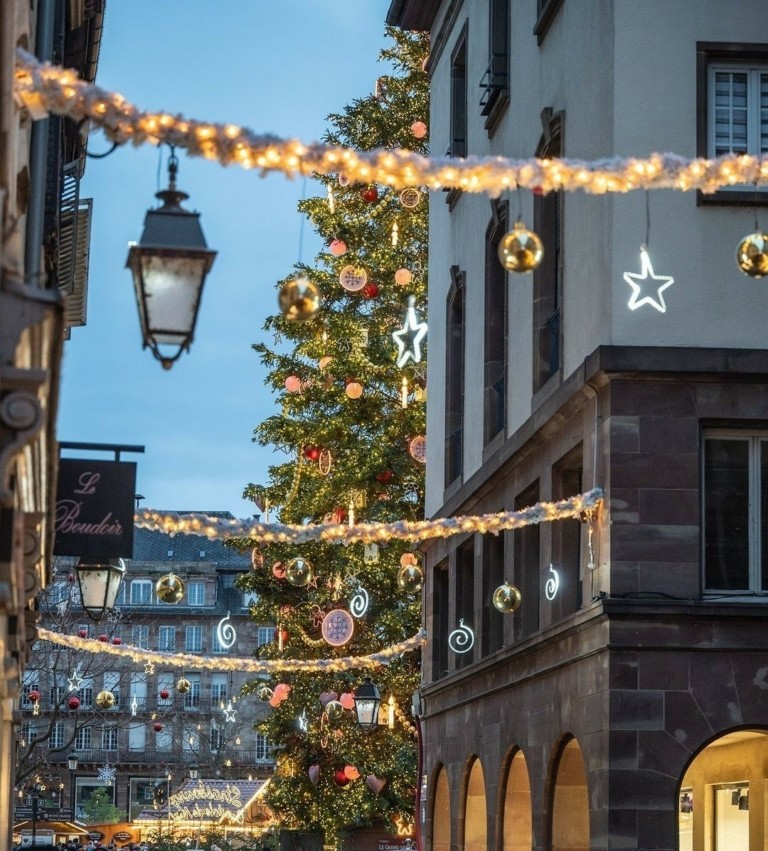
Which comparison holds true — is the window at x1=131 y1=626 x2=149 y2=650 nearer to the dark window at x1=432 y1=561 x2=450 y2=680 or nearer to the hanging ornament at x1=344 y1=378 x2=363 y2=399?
the hanging ornament at x1=344 y1=378 x2=363 y2=399

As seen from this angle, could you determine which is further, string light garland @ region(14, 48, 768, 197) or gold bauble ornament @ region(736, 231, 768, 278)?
gold bauble ornament @ region(736, 231, 768, 278)

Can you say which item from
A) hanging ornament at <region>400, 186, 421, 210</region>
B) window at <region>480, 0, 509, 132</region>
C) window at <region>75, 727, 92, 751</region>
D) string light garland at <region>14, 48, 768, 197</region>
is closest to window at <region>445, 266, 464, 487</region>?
window at <region>480, 0, 509, 132</region>

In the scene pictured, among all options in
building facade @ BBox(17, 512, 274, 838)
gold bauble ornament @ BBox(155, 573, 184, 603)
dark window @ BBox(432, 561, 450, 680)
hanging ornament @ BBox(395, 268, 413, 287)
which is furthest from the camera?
building facade @ BBox(17, 512, 274, 838)

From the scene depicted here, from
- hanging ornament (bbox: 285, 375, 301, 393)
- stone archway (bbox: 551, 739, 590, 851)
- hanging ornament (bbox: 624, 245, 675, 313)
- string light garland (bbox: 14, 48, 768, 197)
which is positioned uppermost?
hanging ornament (bbox: 285, 375, 301, 393)

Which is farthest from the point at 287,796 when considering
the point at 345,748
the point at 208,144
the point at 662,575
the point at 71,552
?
the point at 208,144

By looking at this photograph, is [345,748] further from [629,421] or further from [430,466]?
[629,421]

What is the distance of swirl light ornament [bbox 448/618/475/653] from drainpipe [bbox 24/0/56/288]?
48.4 ft

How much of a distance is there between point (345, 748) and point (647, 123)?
20545mm

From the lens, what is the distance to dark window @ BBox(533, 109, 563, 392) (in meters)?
25.7

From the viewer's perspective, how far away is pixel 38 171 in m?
18.0

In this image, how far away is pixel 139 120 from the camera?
10.9 metres

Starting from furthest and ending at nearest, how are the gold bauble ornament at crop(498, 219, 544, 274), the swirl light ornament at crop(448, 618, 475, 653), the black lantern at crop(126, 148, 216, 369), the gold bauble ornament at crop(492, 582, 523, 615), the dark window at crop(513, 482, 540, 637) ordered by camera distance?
the swirl light ornament at crop(448, 618, 475, 653)
the dark window at crop(513, 482, 540, 637)
the gold bauble ornament at crop(492, 582, 523, 615)
the gold bauble ornament at crop(498, 219, 544, 274)
the black lantern at crop(126, 148, 216, 369)

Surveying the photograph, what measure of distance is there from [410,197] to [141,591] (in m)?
74.4

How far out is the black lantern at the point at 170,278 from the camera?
35.0 feet
